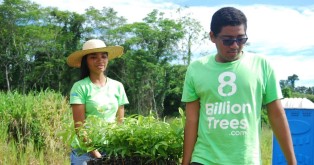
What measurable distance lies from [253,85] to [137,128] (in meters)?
0.65

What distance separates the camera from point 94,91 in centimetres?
313

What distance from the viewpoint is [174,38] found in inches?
1065

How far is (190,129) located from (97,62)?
1.38m

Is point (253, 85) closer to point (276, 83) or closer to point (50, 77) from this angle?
point (276, 83)

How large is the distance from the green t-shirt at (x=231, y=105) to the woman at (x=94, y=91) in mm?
1009

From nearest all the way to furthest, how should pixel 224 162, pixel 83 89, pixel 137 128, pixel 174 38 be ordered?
pixel 224 162 < pixel 137 128 < pixel 83 89 < pixel 174 38

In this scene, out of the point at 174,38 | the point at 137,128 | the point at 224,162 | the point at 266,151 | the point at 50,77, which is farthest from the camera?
the point at 50,77

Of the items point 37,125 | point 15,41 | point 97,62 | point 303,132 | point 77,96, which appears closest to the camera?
point 77,96

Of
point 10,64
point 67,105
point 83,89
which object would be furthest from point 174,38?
point 83,89

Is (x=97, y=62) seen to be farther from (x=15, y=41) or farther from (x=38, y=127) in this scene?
(x=15, y=41)

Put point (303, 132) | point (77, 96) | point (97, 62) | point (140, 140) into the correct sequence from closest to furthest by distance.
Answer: point (140, 140) < point (77, 96) < point (97, 62) < point (303, 132)

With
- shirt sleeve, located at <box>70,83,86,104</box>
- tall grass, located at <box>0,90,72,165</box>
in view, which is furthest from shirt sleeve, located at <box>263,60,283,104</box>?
tall grass, located at <box>0,90,72,165</box>

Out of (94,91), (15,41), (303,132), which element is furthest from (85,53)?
(15,41)

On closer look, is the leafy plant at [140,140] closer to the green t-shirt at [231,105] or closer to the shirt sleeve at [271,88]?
the green t-shirt at [231,105]
